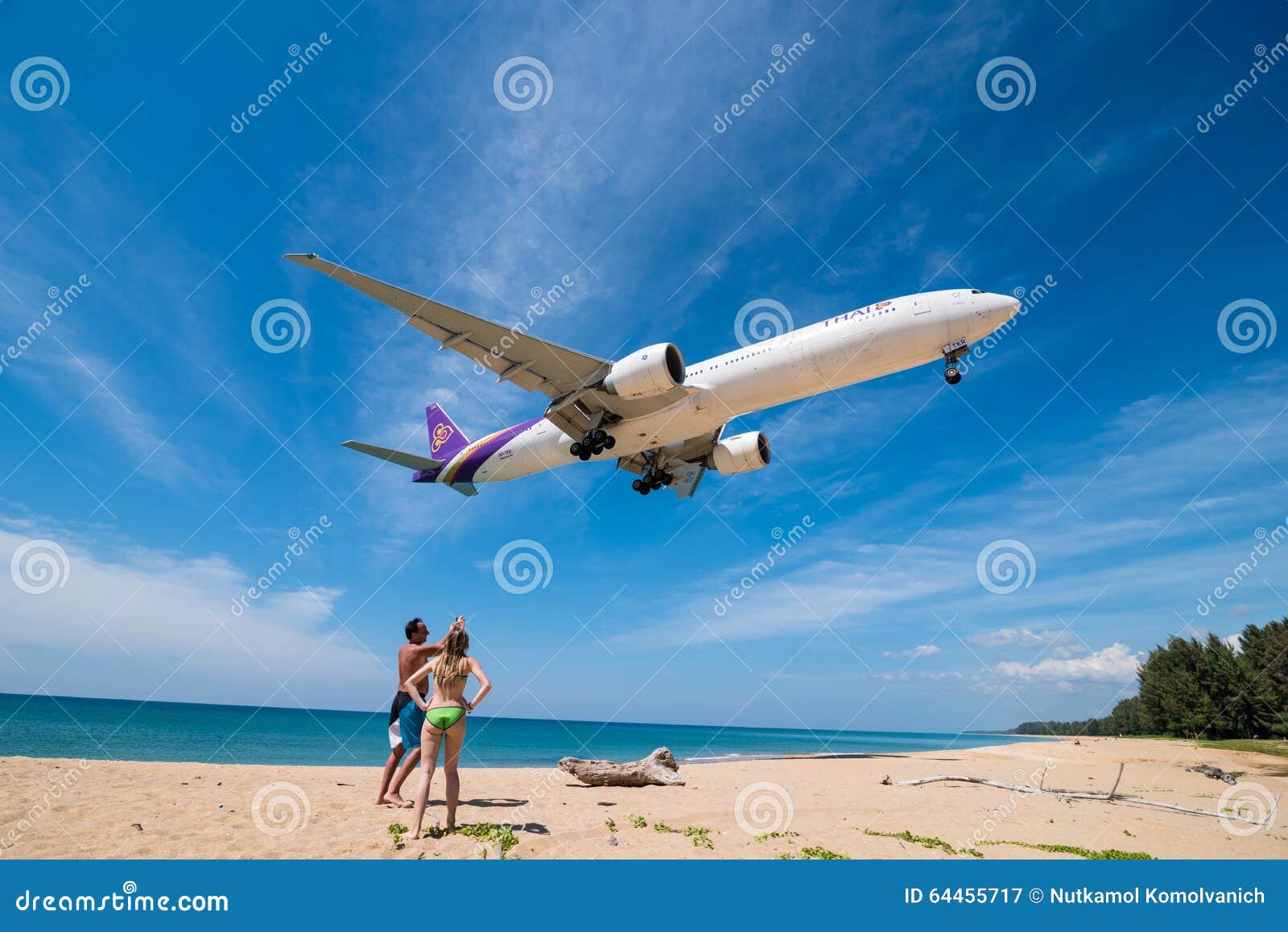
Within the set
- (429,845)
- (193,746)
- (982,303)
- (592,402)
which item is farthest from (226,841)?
(193,746)

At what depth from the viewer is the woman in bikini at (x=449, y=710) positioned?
6.76m

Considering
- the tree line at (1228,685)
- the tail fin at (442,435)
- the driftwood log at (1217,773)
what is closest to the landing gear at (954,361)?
the driftwood log at (1217,773)

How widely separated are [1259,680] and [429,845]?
72.7 meters

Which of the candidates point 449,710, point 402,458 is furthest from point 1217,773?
point 402,458

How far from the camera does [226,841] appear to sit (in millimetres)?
6832

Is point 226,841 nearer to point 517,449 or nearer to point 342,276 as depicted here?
point 342,276

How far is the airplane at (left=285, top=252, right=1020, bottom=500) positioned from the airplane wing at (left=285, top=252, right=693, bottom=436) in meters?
0.04

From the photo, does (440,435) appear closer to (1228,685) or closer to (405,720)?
(405,720)

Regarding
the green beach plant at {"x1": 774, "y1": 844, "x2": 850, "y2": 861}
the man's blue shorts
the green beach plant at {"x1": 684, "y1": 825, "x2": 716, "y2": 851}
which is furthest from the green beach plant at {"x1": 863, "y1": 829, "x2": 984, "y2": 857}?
the man's blue shorts

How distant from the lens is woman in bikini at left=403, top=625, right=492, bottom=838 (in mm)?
6758

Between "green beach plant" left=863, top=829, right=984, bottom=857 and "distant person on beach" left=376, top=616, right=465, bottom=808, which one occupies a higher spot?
"distant person on beach" left=376, top=616, right=465, bottom=808

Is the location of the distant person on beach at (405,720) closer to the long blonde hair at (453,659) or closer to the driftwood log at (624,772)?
the long blonde hair at (453,659)

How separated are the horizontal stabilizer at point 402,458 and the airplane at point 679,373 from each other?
12 cm

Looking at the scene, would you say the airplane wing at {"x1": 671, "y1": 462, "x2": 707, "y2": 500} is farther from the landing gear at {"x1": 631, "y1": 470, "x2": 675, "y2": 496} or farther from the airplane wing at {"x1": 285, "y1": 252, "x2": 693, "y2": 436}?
the airplane wing at {"x1": 285, "y1": 252, "x2": 693, "y2": 436}
